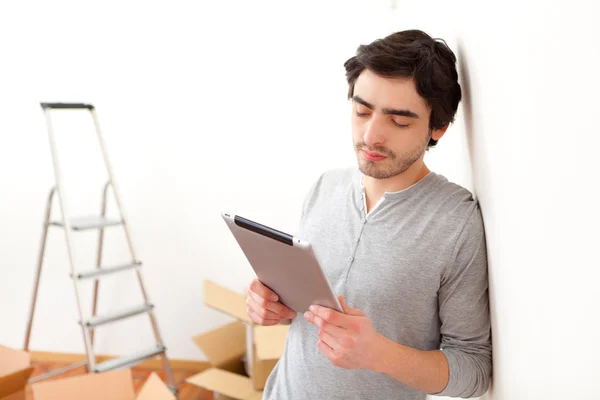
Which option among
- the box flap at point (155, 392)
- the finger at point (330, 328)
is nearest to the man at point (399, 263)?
the finger at point (330, 328)

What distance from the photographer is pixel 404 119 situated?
40.3 inches

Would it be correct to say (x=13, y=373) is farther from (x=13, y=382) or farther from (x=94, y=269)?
(x=94, y=269)

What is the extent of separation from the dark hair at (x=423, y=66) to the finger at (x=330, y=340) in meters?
0.44

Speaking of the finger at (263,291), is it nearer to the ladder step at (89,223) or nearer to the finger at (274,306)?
the finger at (274,306)

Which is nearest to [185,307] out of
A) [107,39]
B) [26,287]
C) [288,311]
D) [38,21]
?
[26,287]

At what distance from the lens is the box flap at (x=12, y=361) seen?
1766 mm

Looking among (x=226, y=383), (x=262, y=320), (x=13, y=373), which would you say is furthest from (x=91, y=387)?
(x=262, y=320)

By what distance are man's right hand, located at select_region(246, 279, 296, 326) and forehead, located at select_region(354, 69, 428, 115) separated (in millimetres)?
433

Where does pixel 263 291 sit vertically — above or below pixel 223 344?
above

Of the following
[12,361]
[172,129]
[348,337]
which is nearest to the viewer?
[348,337]

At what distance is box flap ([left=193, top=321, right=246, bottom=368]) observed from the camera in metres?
2.40

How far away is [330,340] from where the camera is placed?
92cm

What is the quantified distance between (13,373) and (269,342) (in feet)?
2.89

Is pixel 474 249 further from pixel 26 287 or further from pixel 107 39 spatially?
pixel 26 287
